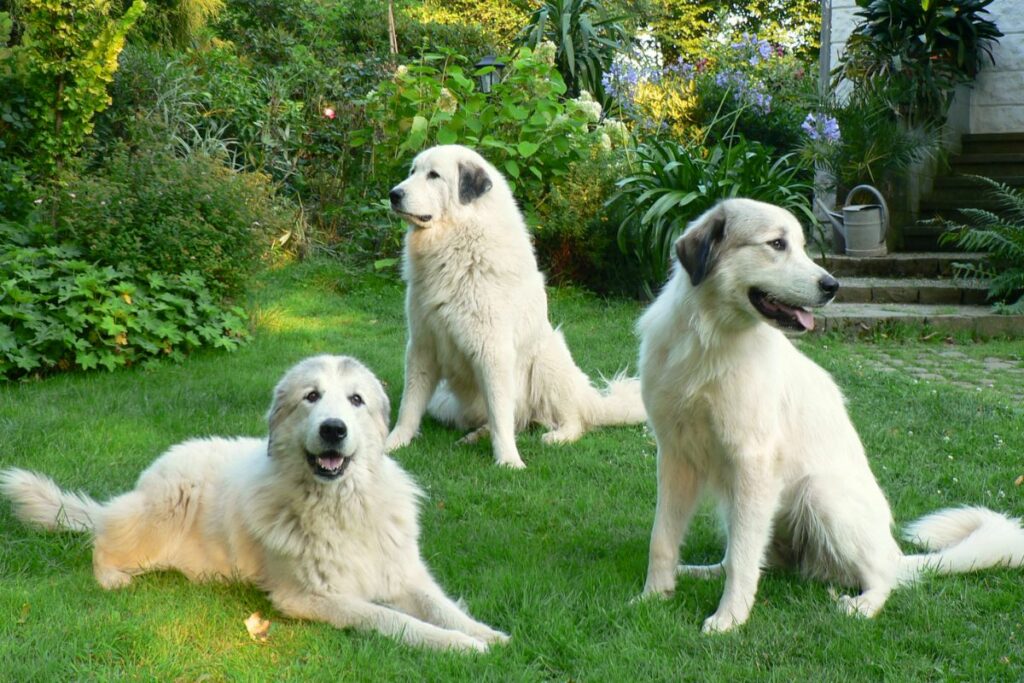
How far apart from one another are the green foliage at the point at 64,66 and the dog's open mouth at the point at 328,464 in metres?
6.44

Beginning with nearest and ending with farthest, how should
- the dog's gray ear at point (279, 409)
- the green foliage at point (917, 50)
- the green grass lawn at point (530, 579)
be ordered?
1. the green grass lawn at point (530, 579)
2. the dog's gray ear at point (279, 409)
3. the green foliage at point (917, 50)

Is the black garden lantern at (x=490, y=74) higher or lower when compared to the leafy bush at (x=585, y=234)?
higher

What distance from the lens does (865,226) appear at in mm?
11086

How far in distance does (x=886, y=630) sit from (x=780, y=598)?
42cm

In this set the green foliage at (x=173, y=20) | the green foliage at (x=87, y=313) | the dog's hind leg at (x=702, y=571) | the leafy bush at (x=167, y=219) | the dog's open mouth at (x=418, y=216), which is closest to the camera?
the dog's hind leg at (x=702, y=571)

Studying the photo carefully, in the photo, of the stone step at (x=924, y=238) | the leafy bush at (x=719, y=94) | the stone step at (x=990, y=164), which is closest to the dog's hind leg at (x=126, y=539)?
the leafy bush at (x=719, y=94)

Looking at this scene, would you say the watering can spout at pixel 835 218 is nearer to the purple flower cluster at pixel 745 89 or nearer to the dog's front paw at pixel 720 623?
the purple flower cluster at pixel 745 89

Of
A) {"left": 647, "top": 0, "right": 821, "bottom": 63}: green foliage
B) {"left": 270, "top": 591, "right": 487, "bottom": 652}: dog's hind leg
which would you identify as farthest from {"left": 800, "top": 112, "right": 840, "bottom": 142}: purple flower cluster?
{"left": 647, "top": 0, "right": 821, "bottom": 63}: green foliage

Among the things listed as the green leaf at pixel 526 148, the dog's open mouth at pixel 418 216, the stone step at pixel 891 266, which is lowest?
the stone step at pixel 891 266

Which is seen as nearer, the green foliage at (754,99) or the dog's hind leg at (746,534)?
the dog's hind leg at (746,534)

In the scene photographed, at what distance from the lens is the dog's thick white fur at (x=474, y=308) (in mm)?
5773

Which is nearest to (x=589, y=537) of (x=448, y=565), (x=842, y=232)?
(x=448, y=565)

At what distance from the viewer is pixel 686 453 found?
12.1 feet

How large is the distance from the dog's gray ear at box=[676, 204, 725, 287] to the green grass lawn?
124 cm
